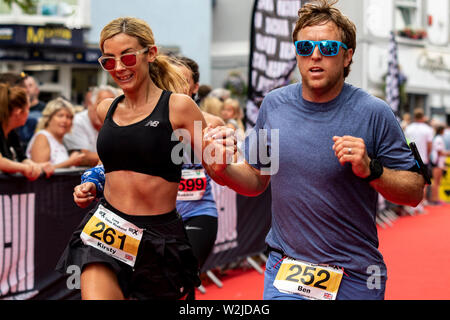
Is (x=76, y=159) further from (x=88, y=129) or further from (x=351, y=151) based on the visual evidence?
(x=351, y=151)

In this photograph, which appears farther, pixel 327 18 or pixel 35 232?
pixel 35 232

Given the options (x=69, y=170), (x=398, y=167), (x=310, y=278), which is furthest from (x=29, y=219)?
(x=398, y=167)

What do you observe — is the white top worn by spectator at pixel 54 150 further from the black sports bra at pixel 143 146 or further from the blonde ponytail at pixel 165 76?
the black sports bra at pixel 143 146

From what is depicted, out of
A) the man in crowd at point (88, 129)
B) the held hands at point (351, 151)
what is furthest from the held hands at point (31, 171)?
the held hands at point (351, 151)

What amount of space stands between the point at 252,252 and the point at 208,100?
2069mm

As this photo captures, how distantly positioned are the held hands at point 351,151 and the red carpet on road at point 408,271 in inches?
170

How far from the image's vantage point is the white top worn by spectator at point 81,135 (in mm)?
7262

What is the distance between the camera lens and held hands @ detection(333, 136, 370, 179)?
8.86 feet

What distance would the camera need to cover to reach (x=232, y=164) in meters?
3.14

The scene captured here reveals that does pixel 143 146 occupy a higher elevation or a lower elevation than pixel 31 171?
higher

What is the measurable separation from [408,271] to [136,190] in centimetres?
577

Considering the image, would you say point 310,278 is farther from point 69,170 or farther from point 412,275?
point 412,275

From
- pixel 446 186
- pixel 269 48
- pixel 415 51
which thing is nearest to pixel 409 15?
pixel 415 51

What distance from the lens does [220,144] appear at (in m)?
2.85
